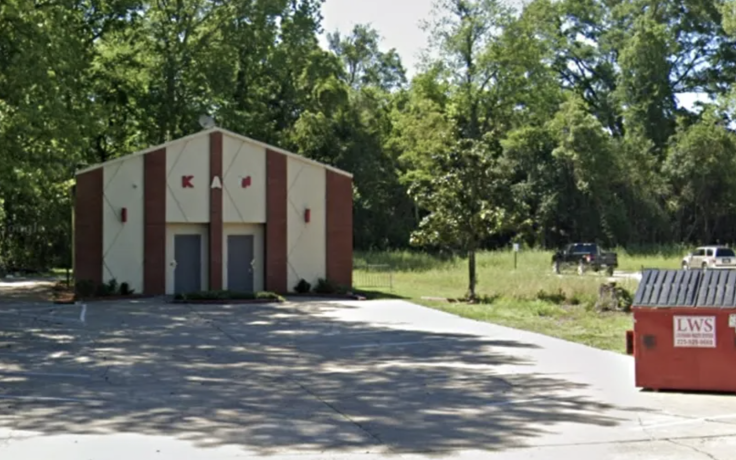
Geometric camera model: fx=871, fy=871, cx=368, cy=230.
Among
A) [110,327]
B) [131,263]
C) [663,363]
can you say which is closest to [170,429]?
[663,363]

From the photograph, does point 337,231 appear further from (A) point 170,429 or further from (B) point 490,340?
(A) point 170,429

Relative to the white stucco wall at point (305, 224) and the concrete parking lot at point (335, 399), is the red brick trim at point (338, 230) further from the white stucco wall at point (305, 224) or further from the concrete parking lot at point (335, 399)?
the concrete parking lot at point (335, 399)

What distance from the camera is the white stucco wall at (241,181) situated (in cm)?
3056

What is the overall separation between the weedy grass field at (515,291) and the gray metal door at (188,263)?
6509 mm

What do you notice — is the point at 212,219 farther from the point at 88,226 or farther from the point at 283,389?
the point at 283,389

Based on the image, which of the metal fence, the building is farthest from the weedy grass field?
the building

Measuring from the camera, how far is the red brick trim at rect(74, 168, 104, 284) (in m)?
29.1

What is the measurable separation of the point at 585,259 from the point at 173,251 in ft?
79.1

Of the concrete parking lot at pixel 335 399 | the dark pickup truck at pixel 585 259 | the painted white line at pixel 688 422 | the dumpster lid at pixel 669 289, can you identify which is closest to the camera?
the concrete parking lot at pixel 335 399

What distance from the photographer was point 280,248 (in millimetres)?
31109

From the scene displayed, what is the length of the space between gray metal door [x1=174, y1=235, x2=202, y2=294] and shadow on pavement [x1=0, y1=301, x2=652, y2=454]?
10.7 metres

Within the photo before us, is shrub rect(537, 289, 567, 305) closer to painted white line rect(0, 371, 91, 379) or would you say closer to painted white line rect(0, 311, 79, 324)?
painted white line rect(0, 311, 79, 324)

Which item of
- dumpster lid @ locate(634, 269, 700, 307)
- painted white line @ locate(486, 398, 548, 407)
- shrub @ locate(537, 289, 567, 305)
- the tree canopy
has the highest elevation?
the tree canopy

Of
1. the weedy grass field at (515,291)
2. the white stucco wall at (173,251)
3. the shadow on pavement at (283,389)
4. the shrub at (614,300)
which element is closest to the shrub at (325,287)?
the weedy grass field at (515,291)
